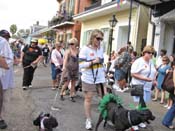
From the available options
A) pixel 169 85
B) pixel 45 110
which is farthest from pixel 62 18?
pixel 169 85

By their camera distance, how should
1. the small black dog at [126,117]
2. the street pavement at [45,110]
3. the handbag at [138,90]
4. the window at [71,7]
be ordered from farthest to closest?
the window at [71,7] → the street pavement at [45,110] → the handbag at [138,90] → the small black dog at [126,117]

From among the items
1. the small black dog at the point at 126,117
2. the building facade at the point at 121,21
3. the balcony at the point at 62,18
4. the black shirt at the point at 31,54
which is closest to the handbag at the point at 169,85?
the small black dog at the point at 126,117

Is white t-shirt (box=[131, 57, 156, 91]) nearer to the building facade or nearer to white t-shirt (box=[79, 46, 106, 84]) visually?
white t-shirt (box=[79, 46, 106, 84])

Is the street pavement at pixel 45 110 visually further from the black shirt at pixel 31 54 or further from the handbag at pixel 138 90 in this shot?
the black shirt at pixel 31 54

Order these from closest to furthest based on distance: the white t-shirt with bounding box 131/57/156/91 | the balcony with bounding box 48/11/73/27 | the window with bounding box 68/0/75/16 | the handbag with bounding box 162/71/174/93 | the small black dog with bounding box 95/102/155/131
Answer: the small black dog with bounding box 95/102/155/131
the white t-shirt with bounding box 131/57/156/91
the handbag with bounding box 162/71/174/93
the balcony with bounding box 48/11/73/27
the window with bounding box 68/0/75/16

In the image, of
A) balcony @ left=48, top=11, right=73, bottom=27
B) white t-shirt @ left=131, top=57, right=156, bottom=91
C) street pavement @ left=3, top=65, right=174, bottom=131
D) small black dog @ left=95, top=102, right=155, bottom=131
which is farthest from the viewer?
balcony @ left=48, top=11, right=73, bottom=27

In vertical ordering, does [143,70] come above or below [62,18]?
below

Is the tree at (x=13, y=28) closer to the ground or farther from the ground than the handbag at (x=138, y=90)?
farther from the ground

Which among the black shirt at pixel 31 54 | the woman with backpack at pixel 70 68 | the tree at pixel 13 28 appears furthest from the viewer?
the tree at pixel 13 28

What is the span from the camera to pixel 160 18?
1605 centimetres

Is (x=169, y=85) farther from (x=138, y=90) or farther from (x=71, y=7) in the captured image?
(x=71, y=7)

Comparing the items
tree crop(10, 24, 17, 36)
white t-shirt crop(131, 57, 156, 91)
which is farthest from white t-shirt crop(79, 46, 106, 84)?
tree crop(10, 24, 17, 36)

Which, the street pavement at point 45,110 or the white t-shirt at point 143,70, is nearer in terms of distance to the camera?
the white t-shirt at point 143,70

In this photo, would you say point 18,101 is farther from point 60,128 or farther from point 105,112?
point 105,112
